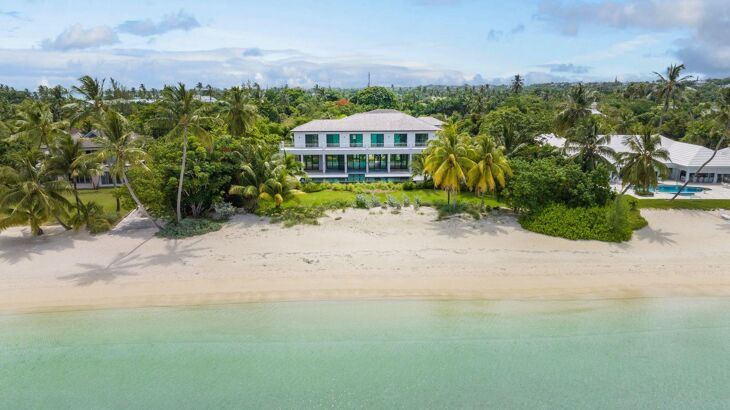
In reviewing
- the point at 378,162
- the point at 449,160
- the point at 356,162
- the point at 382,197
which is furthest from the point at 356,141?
the point at 449,160

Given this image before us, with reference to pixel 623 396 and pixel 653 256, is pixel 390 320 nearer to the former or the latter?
pixel 623 396

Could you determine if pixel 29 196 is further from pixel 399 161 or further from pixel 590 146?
pixel 590 146

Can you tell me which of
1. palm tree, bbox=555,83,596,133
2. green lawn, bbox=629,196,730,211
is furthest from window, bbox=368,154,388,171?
green lawn, bbox=629,196,730,211

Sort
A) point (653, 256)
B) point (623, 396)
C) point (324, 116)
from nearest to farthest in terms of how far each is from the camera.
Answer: point (623, 396) < point (653, 256) < point (324, 116)

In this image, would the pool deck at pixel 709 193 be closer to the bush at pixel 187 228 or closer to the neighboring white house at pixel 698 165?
the neighboring white house at pixel 698 165

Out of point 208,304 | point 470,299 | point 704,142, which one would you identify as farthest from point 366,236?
point 704,142

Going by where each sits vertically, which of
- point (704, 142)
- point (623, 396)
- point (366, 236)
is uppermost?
point (704, 142)
